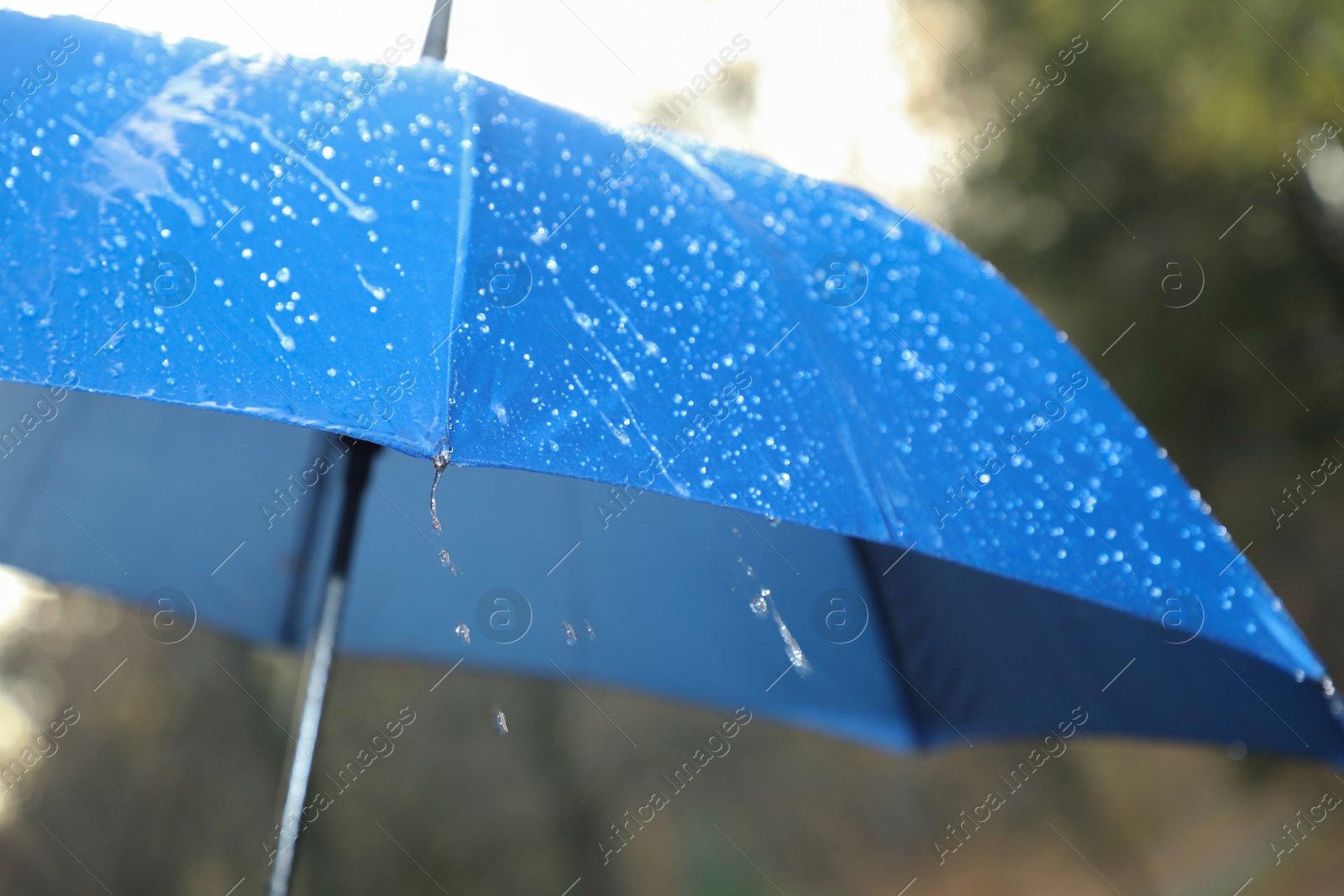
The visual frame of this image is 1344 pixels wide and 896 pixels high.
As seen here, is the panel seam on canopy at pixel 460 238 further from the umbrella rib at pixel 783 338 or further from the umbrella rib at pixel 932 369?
the umbrella rib at pixel 932 369

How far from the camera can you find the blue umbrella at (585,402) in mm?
917

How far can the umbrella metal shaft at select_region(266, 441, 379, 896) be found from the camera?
1.46m

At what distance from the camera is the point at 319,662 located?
1.57 meters

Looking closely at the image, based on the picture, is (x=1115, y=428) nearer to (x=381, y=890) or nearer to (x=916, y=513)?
(x=916, y=513)

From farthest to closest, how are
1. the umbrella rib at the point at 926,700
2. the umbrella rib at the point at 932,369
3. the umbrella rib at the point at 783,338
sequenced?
the umbrella rib at the point at 926,700, the umbrella rib at the point at 932,369, the umbrella rib at the point at 783,338

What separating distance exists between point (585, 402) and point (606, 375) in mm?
51

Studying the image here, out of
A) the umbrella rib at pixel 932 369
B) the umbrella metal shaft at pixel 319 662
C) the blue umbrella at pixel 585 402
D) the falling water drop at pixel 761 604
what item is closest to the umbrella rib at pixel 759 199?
the blue umbrella at pixel 585 402

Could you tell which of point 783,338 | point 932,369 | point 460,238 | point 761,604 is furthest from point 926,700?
point 460,238

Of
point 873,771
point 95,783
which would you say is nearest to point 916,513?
point 95,783

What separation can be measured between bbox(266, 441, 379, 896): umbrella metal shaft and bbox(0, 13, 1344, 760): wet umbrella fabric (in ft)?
1.51

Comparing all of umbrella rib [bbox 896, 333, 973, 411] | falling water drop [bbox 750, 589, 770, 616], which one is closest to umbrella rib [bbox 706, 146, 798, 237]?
umbrella rib [bbox 896, 333, 973, 411]

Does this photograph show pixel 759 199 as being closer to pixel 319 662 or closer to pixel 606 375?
pixel 606 375

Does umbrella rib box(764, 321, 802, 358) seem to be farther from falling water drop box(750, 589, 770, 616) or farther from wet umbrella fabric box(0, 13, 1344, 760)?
falling water drop box(750, 589, 770, 616)

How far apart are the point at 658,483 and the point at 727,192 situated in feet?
1.98
